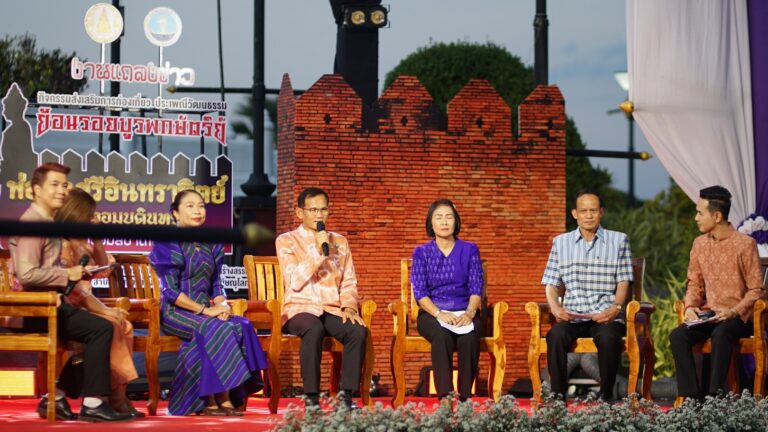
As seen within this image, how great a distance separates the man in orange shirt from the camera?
637 cm

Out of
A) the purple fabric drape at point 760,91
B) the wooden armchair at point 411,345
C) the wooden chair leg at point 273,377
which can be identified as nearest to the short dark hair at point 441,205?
the wooden armchair at point 411,345

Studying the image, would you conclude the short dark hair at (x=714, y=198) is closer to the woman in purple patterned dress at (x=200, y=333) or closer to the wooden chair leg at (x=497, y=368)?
the wooden chair leg at (x=497, y=368)

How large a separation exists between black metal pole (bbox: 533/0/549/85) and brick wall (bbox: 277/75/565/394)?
1575 millimetres

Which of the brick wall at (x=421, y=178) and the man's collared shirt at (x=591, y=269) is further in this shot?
the brick wall at (x=421, y=178)

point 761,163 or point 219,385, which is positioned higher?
point 761,163

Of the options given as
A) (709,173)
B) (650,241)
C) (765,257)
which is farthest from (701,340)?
(650,241)

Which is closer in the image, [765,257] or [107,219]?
[765,257]

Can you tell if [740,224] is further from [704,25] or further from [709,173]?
[704,25]

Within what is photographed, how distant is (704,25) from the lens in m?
8.37

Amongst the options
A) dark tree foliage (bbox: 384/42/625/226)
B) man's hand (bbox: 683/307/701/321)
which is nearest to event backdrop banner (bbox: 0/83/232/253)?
man's hand (bbox: 683/307/701/321)

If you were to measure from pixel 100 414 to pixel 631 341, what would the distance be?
9.88 ft

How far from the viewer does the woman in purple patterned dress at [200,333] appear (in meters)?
6.11

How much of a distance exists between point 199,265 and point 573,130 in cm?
1306

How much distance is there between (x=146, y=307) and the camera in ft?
20.6
